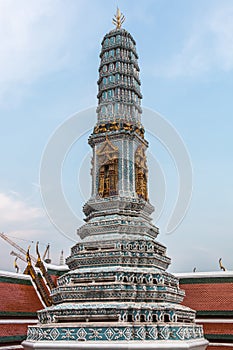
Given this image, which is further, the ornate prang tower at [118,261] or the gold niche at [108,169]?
the gold niche at [108,169]

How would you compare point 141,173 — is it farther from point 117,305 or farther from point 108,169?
point 117,305

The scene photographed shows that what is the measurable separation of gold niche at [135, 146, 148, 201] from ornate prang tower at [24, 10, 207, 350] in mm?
35

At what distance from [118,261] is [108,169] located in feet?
12.1

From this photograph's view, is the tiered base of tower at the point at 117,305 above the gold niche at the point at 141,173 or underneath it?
underneath

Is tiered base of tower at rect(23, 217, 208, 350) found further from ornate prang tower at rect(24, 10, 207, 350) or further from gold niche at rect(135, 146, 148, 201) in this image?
gold niche at rect(135, 146, 148, 201)

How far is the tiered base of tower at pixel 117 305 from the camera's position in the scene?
8.78 m

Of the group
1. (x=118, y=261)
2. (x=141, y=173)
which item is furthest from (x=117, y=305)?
(x=141, y=173)

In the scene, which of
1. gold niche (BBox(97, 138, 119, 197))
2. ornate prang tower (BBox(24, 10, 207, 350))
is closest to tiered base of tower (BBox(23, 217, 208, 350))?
ornate prang tower (BBox(24, 10, 207, 350))

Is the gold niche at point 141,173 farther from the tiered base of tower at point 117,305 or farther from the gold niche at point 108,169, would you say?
the tiered base of tower at point 117,305

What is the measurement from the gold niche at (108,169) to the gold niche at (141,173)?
762 mm

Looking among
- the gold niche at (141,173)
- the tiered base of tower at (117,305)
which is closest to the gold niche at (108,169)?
the gold niche at (141,173)

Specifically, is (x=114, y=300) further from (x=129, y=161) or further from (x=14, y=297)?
(x=14, y=297)

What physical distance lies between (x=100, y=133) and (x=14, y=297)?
22.5ft

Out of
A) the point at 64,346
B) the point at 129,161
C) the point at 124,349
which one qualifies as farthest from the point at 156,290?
the point at 129,161
